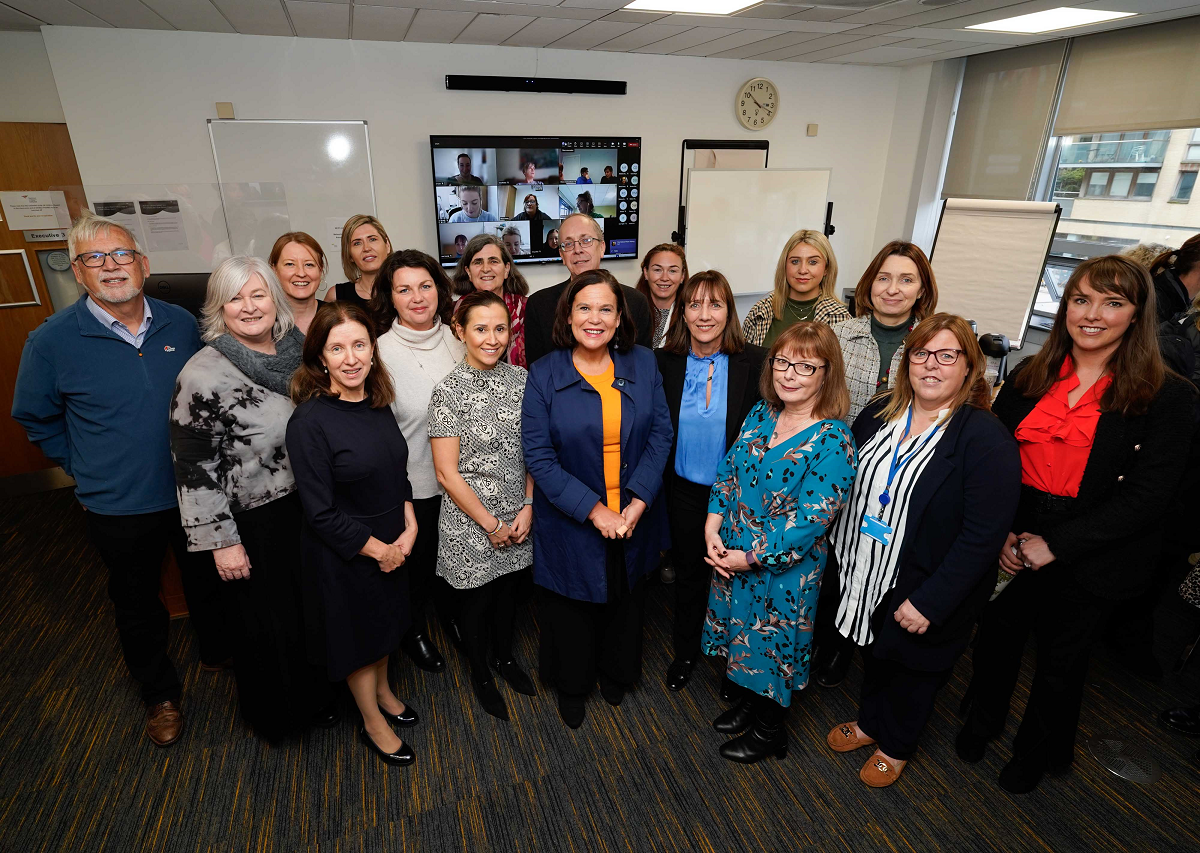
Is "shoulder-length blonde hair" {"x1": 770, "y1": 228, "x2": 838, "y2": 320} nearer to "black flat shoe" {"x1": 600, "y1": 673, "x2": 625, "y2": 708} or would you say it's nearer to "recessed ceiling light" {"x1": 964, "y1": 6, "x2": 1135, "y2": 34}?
"black flat shoe" {"x1": 600, "y1": 673, "x2": 625, "y2": 708}

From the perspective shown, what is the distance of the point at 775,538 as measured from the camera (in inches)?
73.7

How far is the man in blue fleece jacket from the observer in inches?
76.4

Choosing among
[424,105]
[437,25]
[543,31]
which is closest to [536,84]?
[543,31]

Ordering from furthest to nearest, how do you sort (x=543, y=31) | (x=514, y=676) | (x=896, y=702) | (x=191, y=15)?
(x=543, y=31) → (x=191, y=15) → (x=514, y=676) → (x=896, y=702)

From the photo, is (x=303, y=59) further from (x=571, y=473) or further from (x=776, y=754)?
(x=776, y=754)

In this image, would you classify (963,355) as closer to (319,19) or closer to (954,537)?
(954,537)

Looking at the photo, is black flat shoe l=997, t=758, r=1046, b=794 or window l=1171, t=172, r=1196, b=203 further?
window l=1171, t=172, r=1196, b=203

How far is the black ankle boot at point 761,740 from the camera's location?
2.14m

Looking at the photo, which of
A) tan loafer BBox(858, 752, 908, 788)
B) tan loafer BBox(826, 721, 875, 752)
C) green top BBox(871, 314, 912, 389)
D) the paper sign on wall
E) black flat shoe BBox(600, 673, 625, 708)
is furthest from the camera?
the paper sign on wall

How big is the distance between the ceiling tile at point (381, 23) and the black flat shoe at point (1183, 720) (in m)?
4.80

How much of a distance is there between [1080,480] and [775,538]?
875 millimetres

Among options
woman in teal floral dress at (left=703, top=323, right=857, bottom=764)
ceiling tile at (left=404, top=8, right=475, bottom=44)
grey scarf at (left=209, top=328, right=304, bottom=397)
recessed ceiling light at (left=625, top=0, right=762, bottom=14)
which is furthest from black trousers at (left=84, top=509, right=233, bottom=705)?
recessed ceiling light at (left=625, top=0, right=762, bottom=14)

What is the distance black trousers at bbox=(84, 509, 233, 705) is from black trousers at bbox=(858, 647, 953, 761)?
2.43m

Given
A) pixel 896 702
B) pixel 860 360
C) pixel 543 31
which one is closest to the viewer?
pixel 896 702
